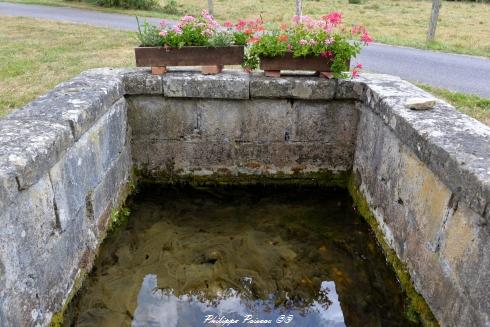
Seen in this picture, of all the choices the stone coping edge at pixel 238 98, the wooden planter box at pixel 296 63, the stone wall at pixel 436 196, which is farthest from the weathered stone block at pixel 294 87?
the stone wall at pixel 436 196

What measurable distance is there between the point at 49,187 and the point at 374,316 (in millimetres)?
2417

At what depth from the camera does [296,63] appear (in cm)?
436

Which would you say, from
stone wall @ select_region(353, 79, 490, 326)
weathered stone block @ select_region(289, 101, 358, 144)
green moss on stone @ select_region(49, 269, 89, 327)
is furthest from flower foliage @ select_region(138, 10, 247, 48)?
green moss on stone @ select_region(49, 269, 89, 327)

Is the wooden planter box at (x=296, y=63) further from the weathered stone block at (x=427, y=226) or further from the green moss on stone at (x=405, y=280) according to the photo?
the green moss on stone at (x=405, y=280)

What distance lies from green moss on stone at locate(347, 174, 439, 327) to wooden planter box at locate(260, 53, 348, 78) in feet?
4.54

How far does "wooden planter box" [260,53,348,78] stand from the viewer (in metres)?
4.34

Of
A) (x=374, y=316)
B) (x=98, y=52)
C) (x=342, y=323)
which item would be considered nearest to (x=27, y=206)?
(x=342, y=323)

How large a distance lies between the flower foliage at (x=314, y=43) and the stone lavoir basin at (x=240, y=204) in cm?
27

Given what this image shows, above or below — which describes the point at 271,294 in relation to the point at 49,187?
below

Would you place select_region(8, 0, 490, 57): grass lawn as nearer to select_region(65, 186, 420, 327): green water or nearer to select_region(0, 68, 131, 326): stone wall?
select_region(65, 186, 420, 327): green water

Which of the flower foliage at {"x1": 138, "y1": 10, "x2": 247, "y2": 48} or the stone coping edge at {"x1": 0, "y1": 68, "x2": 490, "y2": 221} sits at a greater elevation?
the flower foliage at {"x1": 138, "y1": 10, "x2": 247, "y2": 48}

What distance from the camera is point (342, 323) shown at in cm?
A: 304

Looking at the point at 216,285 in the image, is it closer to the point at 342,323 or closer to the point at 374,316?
the point at 342,323

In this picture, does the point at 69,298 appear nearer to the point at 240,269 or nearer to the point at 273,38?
the point at 240,269
